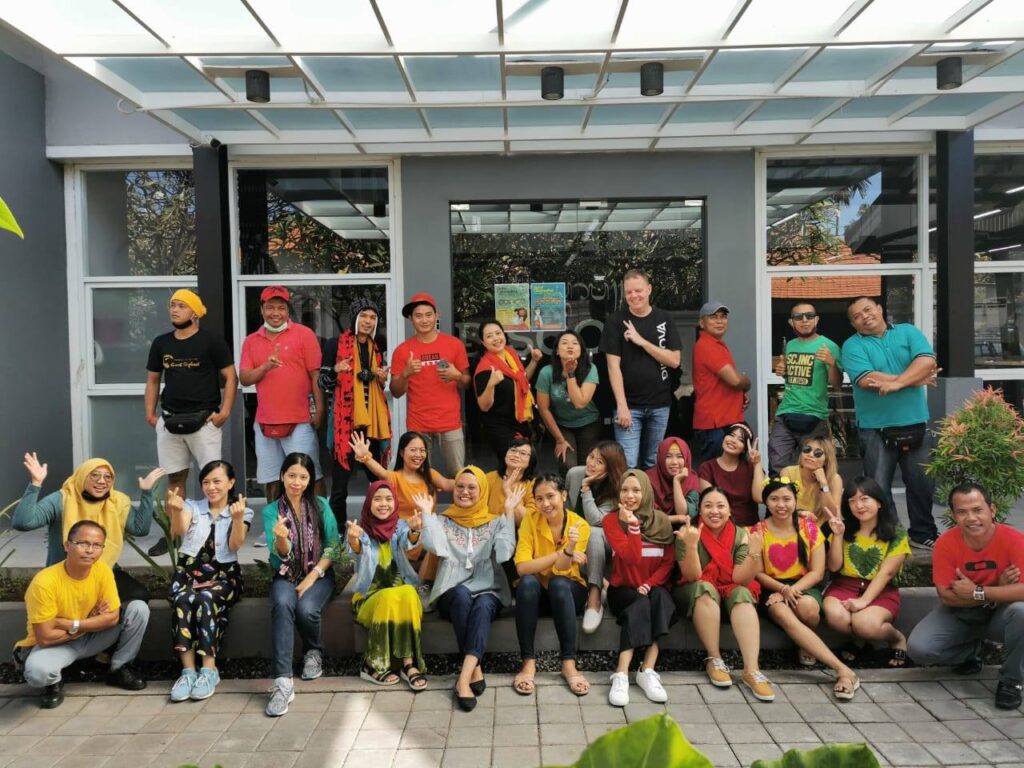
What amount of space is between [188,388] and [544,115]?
3324mm

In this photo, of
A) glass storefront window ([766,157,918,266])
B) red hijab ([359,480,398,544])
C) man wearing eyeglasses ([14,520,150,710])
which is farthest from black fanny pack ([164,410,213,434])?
glass storefront window ([766,157,918,266])

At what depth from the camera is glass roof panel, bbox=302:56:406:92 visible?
205 inches

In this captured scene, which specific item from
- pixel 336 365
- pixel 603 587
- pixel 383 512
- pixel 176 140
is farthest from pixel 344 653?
pixel 176 140

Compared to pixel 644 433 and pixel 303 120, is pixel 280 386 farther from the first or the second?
pixel 644 433

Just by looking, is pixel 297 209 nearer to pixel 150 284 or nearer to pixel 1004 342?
pixel 150 284

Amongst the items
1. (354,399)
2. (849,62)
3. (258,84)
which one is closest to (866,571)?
(849,62)

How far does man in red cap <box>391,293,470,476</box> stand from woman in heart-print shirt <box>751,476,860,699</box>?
7.49 feet

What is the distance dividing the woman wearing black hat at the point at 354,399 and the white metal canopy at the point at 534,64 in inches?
63.7

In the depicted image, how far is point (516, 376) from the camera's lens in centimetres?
604

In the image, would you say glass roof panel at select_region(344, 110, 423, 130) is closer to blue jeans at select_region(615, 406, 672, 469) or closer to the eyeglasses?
blue jeans at select_region(615, 406, 672, 469)

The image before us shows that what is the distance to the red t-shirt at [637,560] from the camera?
14.9ft

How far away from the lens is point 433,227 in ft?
23.9

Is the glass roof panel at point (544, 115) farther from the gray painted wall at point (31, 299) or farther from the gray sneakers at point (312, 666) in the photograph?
the gray painted wall at point (31, 299)

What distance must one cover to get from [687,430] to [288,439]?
346 centimetres
